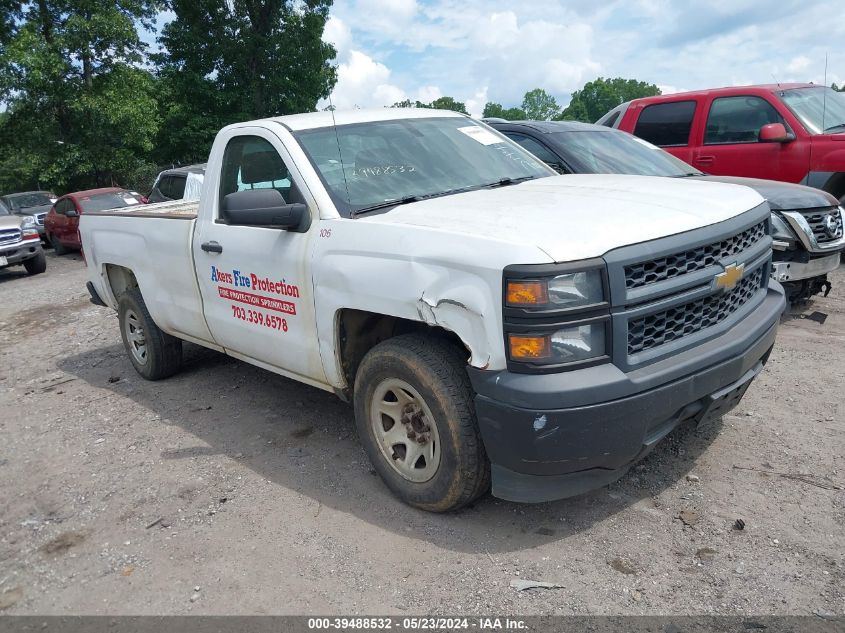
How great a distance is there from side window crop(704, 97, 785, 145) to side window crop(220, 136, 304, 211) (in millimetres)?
6127

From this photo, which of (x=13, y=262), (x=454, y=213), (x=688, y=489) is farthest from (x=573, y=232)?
(x=13, y=262)

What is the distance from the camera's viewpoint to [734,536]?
3.06m

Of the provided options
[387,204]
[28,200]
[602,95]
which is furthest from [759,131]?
[602,95]

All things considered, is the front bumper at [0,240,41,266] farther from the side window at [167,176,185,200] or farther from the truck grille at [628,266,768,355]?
the truck grille at [628,266,768,355]

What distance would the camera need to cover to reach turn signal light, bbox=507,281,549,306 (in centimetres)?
271

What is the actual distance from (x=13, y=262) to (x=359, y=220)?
13598 mm

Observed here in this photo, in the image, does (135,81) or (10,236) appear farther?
(135,81)

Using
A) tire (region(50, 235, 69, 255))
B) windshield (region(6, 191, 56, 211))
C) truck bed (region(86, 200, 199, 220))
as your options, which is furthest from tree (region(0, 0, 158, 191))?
truck bed (region(86, 200, 199, 220))

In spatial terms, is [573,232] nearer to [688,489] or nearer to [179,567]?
[688,489]

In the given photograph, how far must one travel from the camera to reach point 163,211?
5.91 meters

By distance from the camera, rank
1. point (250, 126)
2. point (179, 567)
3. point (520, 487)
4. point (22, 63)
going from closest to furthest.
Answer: point (520, 487) < point (179, 567) < point (250, 126) < point (22, 63)

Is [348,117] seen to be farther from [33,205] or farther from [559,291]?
[33,205]

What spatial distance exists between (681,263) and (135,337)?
4.82 m

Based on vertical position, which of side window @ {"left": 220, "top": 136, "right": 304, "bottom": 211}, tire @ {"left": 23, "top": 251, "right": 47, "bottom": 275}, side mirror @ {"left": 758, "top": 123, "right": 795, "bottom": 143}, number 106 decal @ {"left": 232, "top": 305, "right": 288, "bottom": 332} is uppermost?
side window @ {"left": 220, "top": 136, "right": 304, "bottom": 211}
